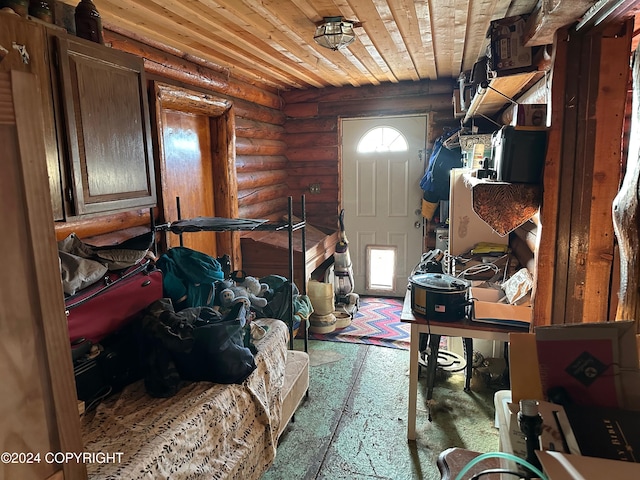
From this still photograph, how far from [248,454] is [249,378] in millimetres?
303

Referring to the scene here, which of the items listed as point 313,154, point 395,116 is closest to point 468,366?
point 395,116

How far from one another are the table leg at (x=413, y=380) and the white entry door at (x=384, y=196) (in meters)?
2.70

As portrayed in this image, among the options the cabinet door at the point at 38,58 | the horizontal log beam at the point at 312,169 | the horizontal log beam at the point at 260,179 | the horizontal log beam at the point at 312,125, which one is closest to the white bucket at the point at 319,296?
the horizontal log beam at the point at 260,179

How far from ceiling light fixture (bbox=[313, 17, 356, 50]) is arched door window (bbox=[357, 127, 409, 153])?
89.0 inches

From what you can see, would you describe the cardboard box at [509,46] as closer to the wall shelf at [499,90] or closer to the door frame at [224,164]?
the wall shelf at [499,90]

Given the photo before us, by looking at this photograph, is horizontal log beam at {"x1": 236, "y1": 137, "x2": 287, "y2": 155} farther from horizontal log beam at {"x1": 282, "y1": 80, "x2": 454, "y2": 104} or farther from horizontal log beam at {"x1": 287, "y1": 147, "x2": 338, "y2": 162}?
horizontal log beam at {"x1": 282, "y1": 80, "x2": 454, "y2": 104}

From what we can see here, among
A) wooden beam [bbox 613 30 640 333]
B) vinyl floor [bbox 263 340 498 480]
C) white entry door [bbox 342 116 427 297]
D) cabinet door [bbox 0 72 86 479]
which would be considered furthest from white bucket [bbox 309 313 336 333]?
cabinet door [bbox 0 72 86 479]

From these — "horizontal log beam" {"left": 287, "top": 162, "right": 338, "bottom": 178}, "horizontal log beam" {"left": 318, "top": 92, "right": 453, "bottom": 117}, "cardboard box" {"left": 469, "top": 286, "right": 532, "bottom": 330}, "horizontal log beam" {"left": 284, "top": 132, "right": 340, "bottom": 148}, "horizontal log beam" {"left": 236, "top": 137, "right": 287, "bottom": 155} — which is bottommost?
"cardboard box" {"left": 469, "top": 286, "right": 532, "bottom": 330}

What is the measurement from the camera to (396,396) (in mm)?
2768

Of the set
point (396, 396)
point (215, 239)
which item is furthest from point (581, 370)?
point (215, 239)

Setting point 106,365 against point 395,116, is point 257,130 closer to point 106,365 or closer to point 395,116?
point 395,116

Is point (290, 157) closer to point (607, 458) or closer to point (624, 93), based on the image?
point (624, 93)

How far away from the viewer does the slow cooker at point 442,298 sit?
212cm

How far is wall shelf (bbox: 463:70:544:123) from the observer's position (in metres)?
1.96
